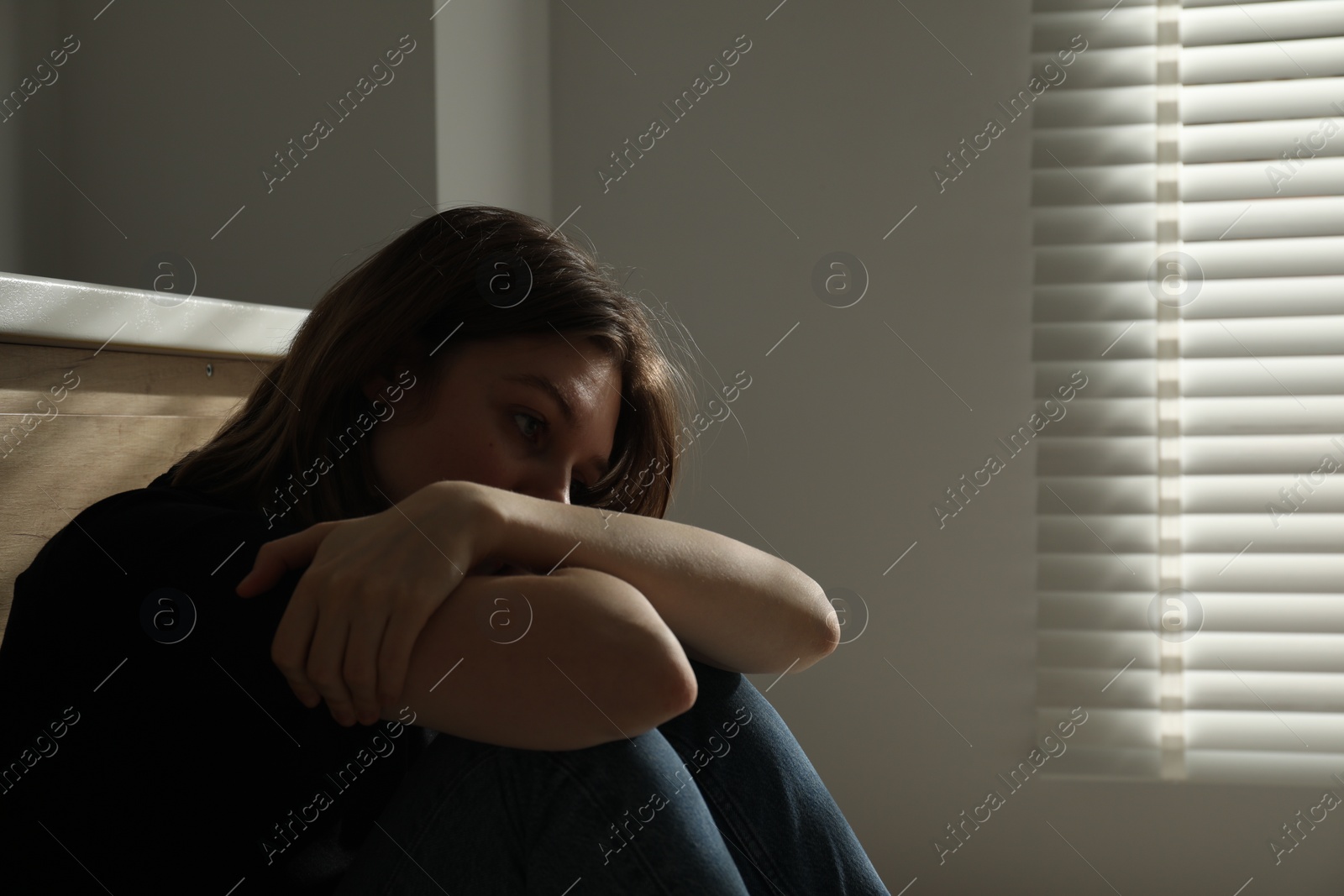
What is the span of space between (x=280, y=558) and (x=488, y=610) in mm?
117

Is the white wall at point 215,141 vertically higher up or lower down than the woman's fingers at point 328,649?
higher up

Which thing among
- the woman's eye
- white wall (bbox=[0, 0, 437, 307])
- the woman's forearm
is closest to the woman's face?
the woman's eye

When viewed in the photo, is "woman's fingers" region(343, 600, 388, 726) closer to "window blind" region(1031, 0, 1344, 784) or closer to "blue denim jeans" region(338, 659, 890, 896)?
"blue denim jeans" region(338, 659, 890, 896)

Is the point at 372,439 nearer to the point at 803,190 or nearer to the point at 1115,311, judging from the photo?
the point at 803,190

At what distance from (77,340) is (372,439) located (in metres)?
0.23

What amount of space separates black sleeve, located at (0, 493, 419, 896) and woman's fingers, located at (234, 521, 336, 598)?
0.04 ft

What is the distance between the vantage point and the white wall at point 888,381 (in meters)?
1.58

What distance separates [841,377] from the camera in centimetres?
163

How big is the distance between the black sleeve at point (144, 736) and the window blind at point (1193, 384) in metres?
1.27

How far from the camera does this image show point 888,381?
1.62 m

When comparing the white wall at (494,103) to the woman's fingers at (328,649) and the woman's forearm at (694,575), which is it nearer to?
the woman's forearm at (694,575)

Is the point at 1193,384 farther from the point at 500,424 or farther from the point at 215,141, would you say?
the point at 215,141

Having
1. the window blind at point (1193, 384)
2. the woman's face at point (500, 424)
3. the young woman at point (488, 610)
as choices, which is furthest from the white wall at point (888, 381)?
the woman's face at point (500, 424)

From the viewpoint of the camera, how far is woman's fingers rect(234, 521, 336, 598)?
0.53m
